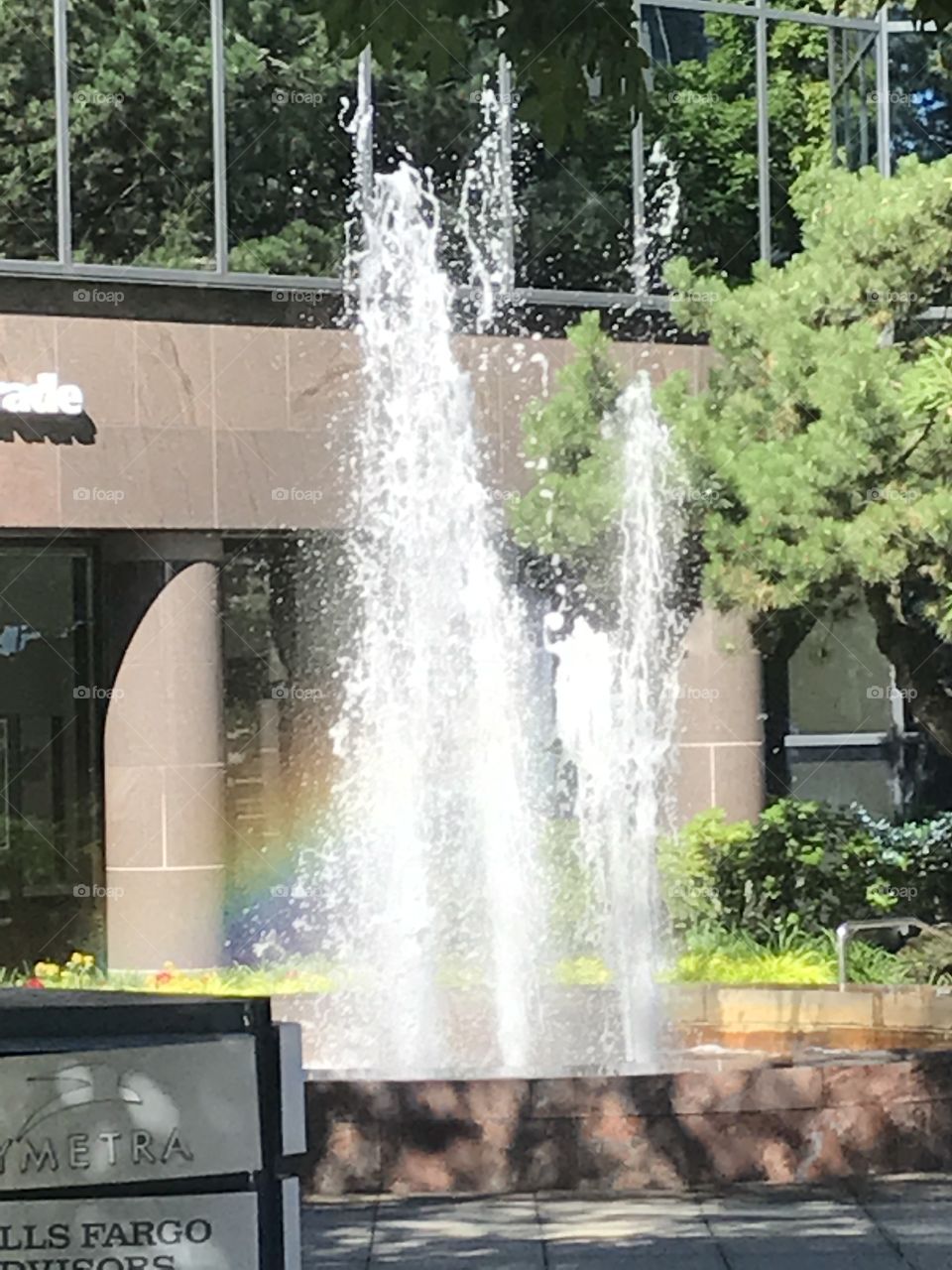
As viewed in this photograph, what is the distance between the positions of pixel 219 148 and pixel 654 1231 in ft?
40.0

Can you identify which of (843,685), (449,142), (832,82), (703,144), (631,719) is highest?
(832,82)

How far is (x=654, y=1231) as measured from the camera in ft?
27.4

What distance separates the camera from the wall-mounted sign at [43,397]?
58.2 ft

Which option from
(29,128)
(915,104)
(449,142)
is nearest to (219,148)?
(29,128)

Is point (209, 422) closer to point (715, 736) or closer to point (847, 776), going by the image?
point (715, 736)

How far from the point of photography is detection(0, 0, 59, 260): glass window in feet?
59.7

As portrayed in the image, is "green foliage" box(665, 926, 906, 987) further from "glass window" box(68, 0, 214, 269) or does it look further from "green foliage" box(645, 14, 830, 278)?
"glass window" box(68, 0, 214, 269)

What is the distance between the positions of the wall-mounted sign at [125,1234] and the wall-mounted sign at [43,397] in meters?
14.0

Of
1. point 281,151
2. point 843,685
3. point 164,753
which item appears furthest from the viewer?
point 843,685

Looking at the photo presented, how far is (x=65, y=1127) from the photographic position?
4250 millimetres

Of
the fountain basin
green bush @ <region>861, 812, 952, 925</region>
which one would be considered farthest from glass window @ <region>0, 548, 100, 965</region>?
the fountain basin

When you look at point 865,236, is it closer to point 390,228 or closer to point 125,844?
point 390,228

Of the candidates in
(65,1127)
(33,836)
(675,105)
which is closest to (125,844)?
(33,836)

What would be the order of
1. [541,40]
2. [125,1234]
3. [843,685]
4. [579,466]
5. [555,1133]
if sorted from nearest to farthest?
1. [125,1234]
2. [541,40]
3. [555,1133]
4. [579,466]
5. [843,685]
